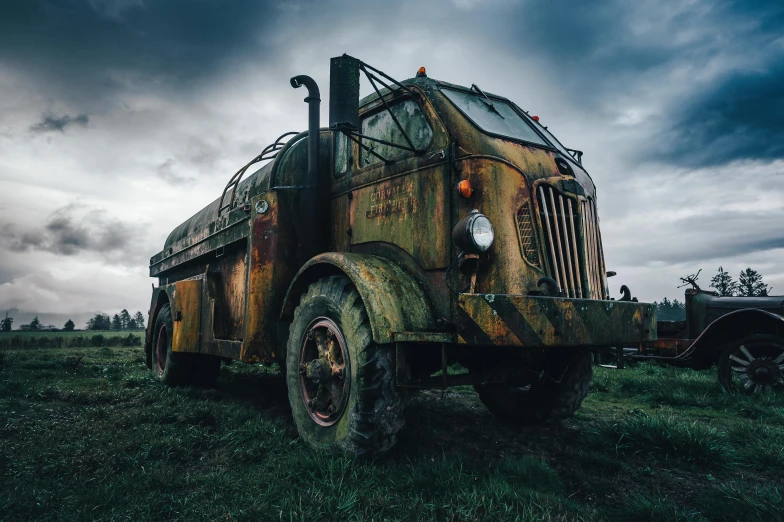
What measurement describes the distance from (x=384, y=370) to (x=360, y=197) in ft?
5.53

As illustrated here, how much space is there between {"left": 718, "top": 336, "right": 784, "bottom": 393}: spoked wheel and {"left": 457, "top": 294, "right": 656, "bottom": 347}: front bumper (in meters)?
4.70

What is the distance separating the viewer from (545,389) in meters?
4.75

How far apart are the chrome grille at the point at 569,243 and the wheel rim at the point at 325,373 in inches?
63.3

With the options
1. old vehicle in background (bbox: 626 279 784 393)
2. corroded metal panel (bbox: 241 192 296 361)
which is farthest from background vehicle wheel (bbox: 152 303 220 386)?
old vehicle in background (bbox: 626 279 784 393)

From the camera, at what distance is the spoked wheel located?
6418 millimetres

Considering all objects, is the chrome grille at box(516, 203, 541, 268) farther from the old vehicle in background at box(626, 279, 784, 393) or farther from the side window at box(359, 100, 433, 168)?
the old vehicle in background at box(626, 279, 784, 393)

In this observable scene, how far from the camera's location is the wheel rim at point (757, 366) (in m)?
6.41

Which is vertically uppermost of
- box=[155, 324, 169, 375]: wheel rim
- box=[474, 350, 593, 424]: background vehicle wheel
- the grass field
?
box=[155, 324, 169, 375]: wheel rim

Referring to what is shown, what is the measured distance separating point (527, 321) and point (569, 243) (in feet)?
3.33

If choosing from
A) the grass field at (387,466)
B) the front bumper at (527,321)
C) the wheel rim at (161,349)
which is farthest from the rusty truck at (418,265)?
the wheel rim at (161,349)

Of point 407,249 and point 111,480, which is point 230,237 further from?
point 111,480

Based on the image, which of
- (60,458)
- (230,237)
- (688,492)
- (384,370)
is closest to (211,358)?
(230,237)

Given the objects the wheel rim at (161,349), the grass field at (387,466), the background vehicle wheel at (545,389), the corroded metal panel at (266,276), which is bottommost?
the grass field at (387,466)

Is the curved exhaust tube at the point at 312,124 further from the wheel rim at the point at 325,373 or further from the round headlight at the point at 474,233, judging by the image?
the round headlight at the point at 474,233
